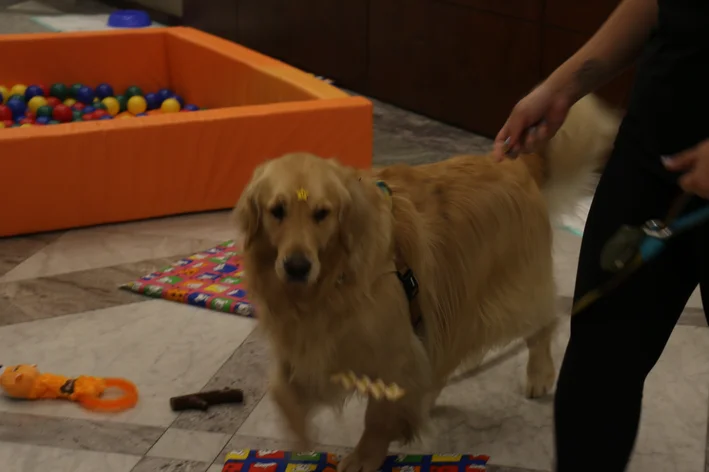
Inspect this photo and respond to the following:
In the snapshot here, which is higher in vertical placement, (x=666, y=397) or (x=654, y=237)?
(x=654, y=237)

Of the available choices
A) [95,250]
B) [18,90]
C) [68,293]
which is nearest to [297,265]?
[68,293]

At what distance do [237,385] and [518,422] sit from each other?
26.2 inches

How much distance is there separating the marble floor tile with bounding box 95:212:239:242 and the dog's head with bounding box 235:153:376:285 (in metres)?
1.35

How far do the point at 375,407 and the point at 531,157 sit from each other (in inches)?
26.9

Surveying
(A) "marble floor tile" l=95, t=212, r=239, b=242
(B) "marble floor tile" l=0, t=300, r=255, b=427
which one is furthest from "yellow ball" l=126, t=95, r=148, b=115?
(B) "marble floor tile" l=0, t=300, r=255, b=427

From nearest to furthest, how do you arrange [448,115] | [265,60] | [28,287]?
1. [28,287]
2. [265,60]
3. [448,115]

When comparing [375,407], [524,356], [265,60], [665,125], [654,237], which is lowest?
[524,356]

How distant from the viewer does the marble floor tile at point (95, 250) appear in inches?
109

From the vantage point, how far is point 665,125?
1134 mm

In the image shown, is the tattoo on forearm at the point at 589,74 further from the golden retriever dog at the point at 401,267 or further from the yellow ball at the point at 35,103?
the yellow ball at the point at 35,103

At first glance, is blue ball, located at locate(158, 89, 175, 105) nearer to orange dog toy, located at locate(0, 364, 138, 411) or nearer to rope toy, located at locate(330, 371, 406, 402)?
orange dog toy, located at locate(0, 364, 138, 411)

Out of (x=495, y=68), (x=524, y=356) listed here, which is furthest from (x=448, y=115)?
(x=524, y=356)

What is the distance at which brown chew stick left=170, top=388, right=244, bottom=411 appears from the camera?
207cm

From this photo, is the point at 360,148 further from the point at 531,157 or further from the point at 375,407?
the point at 375,407
